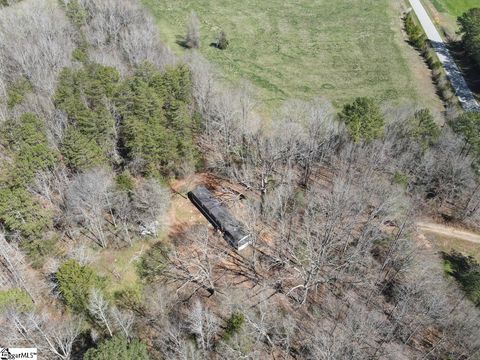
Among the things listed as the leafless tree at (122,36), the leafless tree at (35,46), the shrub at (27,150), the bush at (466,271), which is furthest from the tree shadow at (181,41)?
the bush at (466,271)

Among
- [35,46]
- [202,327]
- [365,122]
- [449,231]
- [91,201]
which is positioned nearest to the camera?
[202,327]

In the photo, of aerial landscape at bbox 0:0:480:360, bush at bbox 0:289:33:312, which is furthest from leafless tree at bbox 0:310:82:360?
bush at bbox 0:289:33:312

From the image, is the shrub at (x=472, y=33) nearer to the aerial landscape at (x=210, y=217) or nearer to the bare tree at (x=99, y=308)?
the aerial landscape at (x=210, y=217)

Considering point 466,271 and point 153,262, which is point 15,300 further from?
point 466,271

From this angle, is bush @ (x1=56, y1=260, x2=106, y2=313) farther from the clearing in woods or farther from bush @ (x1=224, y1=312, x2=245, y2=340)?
the clearing in woods

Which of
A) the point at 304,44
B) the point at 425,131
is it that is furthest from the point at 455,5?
the point at 425,131

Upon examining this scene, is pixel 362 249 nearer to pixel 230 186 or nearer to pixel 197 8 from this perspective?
pixel 230 186

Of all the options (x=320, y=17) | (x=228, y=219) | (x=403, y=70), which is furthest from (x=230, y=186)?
(x=320, y=17)
